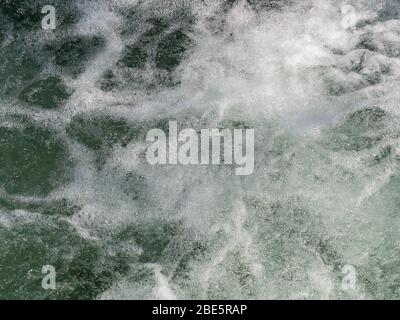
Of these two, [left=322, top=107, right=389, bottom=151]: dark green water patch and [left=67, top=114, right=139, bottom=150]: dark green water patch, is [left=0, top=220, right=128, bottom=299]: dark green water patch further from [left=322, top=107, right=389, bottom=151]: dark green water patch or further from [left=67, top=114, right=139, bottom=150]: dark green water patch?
[left=322, top=107, right=389, bottom=151]: dark green water patch

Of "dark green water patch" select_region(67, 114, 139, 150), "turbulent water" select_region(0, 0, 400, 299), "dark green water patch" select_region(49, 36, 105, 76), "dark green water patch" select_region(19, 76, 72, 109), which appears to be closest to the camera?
"turbulent water" select_region(0, 0, 400, 299)

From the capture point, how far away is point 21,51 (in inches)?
203

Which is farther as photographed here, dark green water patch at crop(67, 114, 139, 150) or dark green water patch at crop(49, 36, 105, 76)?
dark green water patch at crop(49, 36, 105, 76)

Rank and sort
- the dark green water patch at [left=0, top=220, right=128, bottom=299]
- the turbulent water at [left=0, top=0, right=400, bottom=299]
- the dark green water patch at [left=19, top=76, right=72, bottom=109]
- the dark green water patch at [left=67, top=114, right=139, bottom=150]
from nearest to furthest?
1. the dark green water patch at [left=0, top=220, right=128, bottom=299]
2. the turbulent water at [left=0, top=0, right=400, bottom=299]
3. the dark green water patch at [left=67, top=114, right=139, bottom=150]
4. the dark green water patch at [left=19, top=76, right=72, bottom=109]

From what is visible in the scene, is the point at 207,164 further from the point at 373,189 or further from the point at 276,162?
the point at 373,189

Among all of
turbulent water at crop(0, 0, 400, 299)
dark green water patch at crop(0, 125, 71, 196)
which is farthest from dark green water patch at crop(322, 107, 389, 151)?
dark green water patch at crop(0, 125, 71, 196)

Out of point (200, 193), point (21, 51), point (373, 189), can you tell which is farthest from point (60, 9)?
point (373, 189)

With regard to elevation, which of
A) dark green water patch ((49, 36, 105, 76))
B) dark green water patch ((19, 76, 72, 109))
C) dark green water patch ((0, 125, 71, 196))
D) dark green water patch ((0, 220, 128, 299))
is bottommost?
dark green water patch ((0, 220, 128, 299))

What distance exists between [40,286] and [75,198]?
2.58ft

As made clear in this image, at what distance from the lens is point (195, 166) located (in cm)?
468

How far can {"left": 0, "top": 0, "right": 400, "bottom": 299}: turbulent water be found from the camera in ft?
13.8

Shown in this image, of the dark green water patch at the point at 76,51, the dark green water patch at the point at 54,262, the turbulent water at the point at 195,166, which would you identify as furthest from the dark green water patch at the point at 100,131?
the dark green water patch at the point at 54,262

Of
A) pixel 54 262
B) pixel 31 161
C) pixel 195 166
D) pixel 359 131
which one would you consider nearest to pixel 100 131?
pixel 31 161

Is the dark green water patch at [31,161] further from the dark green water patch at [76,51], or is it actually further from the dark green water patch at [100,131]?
the dark green water patch at [76,51]
